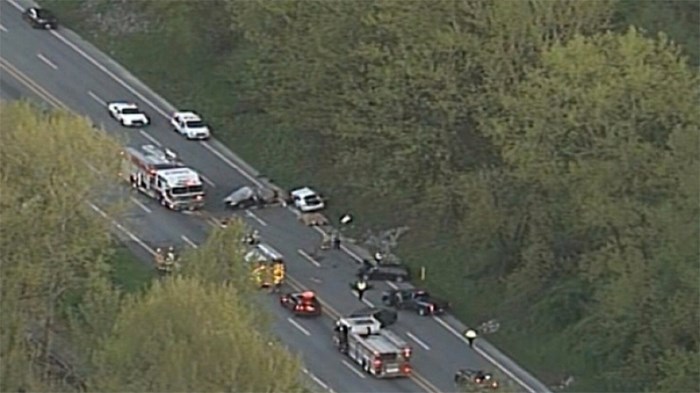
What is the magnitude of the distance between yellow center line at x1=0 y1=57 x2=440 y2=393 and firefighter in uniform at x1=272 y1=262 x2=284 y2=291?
565mm

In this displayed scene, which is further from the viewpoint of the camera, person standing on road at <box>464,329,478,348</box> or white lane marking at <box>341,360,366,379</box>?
person standing on road at <box>464,329,478,348</box>

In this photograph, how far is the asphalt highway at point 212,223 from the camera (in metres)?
61.3

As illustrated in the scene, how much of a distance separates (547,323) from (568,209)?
3662 millimetres

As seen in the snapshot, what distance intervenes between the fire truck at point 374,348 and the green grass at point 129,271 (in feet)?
21.3

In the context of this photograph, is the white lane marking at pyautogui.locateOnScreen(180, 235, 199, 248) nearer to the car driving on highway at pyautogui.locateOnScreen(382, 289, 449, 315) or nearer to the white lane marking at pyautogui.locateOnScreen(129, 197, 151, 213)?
the white lane marking at pyautogui.locateOnScreen(129, 197, 151, 213)

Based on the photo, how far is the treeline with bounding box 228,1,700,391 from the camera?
5791 cm

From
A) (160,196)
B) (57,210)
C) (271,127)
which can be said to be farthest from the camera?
(271,127)

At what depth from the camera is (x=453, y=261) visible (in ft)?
220

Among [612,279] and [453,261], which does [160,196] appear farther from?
[612,279]

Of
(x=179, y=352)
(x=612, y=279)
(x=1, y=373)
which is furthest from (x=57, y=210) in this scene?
(x=612, y=279)

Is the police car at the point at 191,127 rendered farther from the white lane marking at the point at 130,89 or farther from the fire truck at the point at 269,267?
the fire truck at the point at 269,267

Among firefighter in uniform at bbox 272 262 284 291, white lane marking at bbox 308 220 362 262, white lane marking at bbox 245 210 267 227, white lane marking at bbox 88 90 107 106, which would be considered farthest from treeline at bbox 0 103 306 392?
white lane marking at bbox 88 90 107 106

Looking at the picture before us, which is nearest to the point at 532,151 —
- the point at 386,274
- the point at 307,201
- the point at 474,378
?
the point at 474,378

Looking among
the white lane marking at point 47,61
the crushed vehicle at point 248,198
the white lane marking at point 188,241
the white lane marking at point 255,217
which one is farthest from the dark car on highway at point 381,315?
the white lane marking at point 47,61
